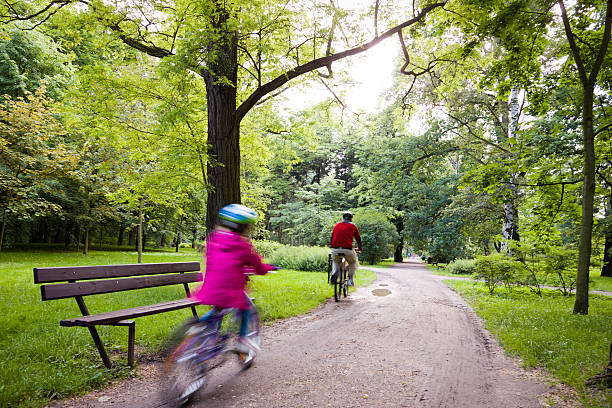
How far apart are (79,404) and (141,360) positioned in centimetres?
114

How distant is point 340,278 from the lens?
28.9ft

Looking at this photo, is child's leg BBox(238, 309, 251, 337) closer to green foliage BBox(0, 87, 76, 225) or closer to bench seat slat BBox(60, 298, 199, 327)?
bench seat slat BBox(60, 298, 199, 327)

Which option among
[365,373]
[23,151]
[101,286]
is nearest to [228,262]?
[101,286]

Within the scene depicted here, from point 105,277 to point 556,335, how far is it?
6.94m

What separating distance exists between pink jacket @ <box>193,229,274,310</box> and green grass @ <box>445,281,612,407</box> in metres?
3.62

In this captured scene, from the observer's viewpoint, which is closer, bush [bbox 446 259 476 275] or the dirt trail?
the dirt trail

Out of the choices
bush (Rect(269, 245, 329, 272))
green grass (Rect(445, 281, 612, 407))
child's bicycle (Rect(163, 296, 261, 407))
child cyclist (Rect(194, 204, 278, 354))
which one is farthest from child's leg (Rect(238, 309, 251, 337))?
bush (Rect(269, 245, 329, 272))

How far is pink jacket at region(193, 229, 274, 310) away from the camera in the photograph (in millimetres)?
3355

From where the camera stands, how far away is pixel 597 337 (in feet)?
17.3

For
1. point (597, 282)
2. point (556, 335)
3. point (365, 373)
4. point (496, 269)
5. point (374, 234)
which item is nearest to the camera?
point (365, 373)

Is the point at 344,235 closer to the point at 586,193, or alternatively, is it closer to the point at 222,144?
the point at 222,144

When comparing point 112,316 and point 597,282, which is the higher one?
point 112,316

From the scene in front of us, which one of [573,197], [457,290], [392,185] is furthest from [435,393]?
[392,185]

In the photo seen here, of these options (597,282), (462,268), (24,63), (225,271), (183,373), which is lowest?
(462,268)
